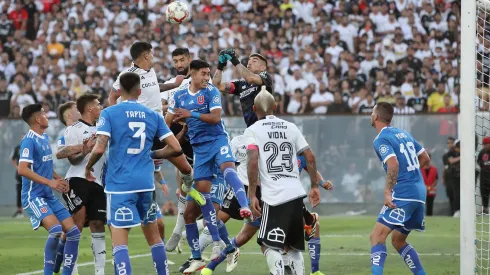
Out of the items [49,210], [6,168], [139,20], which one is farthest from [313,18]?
[49,210]

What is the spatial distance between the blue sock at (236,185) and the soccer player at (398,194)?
1980mm

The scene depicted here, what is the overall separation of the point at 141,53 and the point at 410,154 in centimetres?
390

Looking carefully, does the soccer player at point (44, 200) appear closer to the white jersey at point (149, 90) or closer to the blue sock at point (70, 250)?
the blue sock at point (70, 250)

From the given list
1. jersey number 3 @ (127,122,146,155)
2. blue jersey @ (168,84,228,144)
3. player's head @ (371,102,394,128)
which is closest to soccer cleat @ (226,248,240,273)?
blue jersey @ (168,84,228,144)

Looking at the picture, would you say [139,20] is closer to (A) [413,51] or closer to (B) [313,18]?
(B) [313,18]

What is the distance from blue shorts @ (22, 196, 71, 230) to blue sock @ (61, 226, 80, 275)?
0.76 ft

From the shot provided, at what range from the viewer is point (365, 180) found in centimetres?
2595

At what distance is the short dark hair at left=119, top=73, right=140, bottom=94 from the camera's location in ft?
31.8

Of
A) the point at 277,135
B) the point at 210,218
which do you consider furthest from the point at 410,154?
the point at 210,218

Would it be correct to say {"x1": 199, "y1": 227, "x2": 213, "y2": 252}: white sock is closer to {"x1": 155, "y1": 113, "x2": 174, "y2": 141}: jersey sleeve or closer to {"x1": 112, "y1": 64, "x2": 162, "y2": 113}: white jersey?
{"x1": 112, "y1": 64, "x2": 162, "y2": 113}: white jersey

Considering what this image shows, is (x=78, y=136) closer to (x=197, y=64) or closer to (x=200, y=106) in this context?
(x=200, y=106)

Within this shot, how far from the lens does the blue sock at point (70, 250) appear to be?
11.3 meters

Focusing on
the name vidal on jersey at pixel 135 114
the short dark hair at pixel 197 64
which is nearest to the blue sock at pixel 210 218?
the short dark hair at pixel 197 64

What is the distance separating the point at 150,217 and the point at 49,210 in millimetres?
1850
